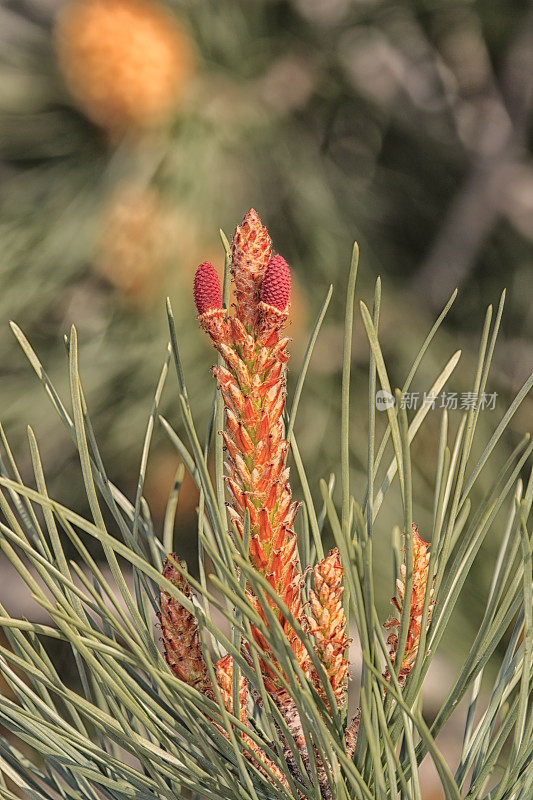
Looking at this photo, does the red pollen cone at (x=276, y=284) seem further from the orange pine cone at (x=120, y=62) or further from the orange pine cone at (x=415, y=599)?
the orange pine cone at (x=120, y=62)

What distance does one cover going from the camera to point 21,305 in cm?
45

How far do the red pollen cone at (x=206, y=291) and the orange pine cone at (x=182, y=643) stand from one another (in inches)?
2.5

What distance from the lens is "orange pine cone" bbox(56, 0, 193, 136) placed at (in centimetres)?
43

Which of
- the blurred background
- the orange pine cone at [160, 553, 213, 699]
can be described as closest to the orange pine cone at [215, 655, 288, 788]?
the orange pine cone at [160, 553, 213, 699]

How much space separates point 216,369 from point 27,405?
0.32 meters

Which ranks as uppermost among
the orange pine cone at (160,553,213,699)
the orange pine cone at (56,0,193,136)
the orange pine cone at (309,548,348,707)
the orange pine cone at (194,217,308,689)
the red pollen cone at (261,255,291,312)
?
the orange pine cone at (56,0,193,136)

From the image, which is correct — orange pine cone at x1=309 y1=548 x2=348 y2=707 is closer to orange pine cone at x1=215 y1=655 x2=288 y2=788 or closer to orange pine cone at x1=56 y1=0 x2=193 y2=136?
orange pine cone at x1=215 y1=655 x2=288 y2=788

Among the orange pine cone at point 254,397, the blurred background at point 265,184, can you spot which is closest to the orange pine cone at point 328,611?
the orange pine cone at point 254,397

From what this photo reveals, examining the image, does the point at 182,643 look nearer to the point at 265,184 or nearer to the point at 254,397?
the point at 254,397

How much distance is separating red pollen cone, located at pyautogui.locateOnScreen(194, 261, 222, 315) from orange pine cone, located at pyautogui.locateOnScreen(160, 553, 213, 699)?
0.06 metres

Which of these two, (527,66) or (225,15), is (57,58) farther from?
(527,66)

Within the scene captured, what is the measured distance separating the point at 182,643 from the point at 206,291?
0.09 metres

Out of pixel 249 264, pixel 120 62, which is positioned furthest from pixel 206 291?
pixel 120 62

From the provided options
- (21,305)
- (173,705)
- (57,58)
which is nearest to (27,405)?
(21,305)
